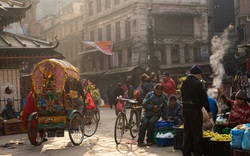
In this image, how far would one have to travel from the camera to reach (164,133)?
1005cm

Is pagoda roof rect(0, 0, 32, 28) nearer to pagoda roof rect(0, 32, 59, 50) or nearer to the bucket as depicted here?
pagoda roof rect(0, 32, 59, 50)

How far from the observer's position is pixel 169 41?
3991 cm

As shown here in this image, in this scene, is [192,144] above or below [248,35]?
below

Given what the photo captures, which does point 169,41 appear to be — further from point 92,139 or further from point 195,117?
point 195,117

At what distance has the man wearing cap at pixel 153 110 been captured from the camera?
404 inches

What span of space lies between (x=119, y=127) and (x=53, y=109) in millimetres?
1846

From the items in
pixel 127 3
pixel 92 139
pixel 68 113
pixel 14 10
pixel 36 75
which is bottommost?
pixel 92 139

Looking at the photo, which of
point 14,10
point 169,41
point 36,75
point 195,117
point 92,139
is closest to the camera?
point 195,117

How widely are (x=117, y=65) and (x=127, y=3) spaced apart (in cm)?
676

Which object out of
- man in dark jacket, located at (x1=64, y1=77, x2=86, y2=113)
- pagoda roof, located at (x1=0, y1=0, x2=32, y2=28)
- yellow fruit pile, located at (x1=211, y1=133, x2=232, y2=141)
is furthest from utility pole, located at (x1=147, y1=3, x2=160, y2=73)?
yellow fruit pile, located at (x1=211, y1=133, x2=232, y2=141)

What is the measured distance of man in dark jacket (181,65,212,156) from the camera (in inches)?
311

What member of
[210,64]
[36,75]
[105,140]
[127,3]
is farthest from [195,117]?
[127,3]

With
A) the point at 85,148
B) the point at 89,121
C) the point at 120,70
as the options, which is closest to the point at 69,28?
the point at 120,70

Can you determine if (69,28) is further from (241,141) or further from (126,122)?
(241,141)
